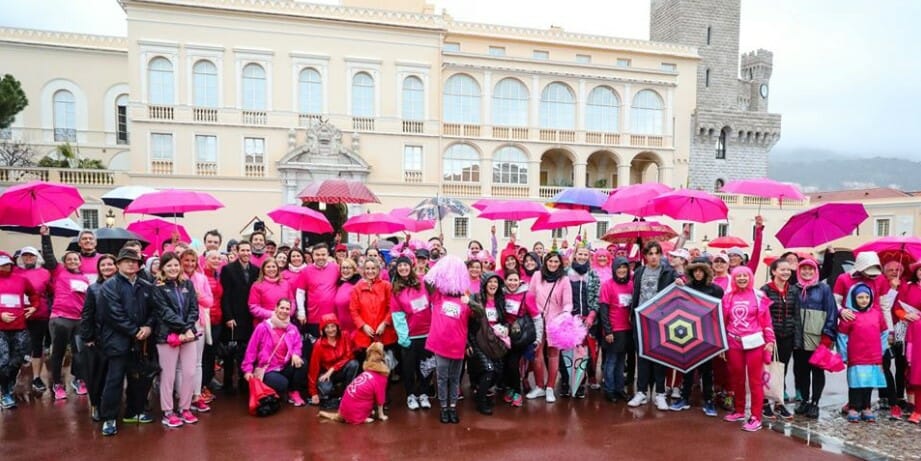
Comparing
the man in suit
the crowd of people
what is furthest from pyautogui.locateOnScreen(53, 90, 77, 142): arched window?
the man in suit

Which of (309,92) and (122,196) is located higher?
(309,92)

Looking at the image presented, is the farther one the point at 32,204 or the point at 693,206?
the point at 693,206

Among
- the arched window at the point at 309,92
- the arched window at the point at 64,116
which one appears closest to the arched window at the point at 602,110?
the arched window at the point at 309,92

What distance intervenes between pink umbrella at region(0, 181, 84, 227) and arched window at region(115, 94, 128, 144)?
3153cm

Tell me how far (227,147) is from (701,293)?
85.9ft

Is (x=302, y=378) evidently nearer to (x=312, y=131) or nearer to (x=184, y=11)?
(x=312, y=131)

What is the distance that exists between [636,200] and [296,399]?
6.52 meters

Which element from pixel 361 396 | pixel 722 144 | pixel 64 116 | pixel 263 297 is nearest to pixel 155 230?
pixel 263 297

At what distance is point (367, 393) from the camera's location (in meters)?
6.27

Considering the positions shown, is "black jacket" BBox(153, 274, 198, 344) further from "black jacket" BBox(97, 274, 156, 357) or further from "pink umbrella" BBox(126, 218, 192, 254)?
"pink umbrella" BBox(126, 218, 192, 254)

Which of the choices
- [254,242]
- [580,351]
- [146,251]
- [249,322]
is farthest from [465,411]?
[146,251]

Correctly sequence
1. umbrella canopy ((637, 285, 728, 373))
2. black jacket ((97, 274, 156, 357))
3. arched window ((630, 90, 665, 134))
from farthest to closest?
arched window ((630, 90, 665, 134)) < umbrella canopy ((637, 285, 728, 373)) < black jacket ((97, 274, 156, 357))

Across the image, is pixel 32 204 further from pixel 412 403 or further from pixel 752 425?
pixel 752 425

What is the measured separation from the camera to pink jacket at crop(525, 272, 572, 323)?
281 inches
